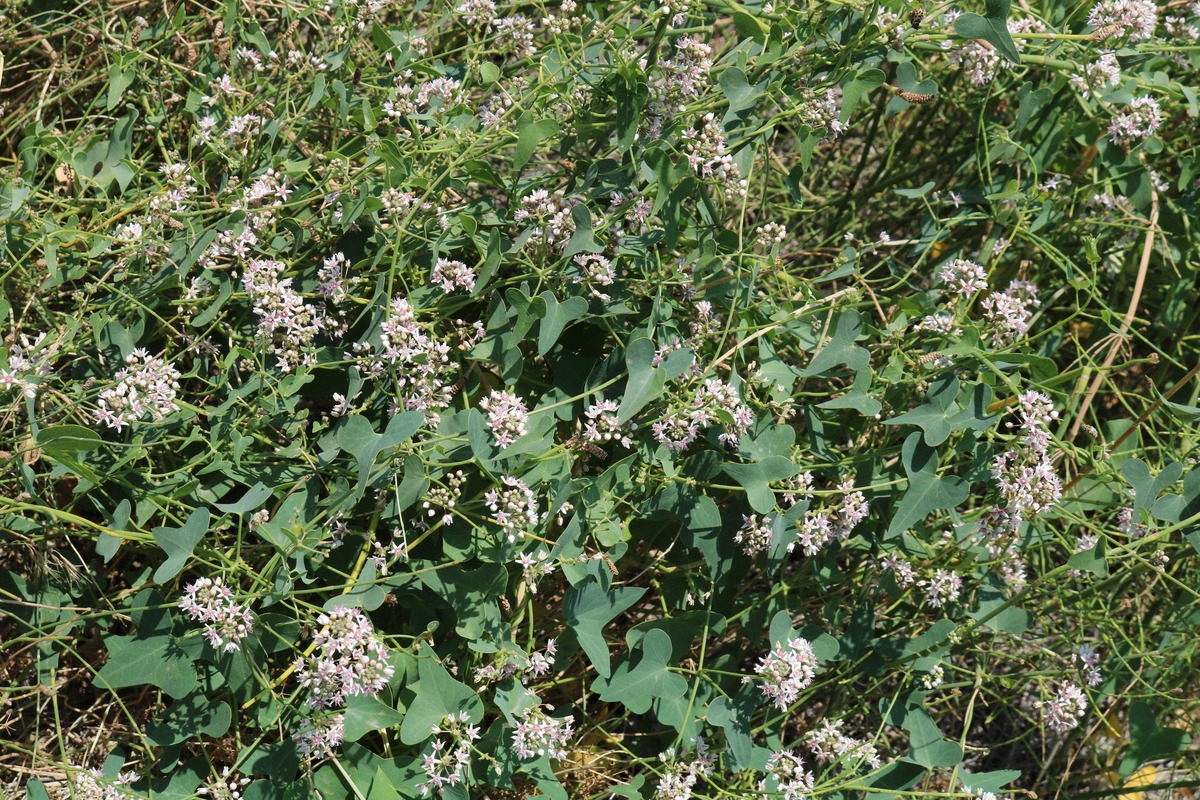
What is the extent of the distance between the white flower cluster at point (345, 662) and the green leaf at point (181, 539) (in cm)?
33

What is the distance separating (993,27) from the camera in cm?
225

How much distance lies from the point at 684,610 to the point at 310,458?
42.1 inches

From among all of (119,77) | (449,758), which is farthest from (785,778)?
(119,77)

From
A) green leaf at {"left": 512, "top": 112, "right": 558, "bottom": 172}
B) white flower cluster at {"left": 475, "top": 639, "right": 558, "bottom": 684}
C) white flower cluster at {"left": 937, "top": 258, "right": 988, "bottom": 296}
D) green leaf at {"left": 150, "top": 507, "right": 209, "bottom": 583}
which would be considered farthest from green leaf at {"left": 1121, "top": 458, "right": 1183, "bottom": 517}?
green leaf at {"left": 150, "top": 507, "right": 209, "bottom": 583}

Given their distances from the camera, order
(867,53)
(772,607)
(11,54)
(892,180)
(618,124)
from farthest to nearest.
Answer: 1. (892,180)
2. (11,54)
3. (772,607)
4. (867,53)
5. (618,124)

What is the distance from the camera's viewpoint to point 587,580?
2.44 metres

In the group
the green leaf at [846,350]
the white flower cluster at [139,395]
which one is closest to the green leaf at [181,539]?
the white flower cluster at [139,395]

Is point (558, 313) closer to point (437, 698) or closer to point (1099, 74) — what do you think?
point (437, 698)

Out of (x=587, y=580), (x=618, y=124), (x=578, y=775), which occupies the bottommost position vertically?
(x=578, y=775)

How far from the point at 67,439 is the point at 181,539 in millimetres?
321

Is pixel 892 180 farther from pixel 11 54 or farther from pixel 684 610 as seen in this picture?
pixel 11 54

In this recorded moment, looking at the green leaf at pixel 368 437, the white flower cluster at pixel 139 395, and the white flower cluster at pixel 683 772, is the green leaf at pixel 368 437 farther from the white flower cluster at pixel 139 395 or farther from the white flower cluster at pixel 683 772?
the white flower cluster at pixel 683 772

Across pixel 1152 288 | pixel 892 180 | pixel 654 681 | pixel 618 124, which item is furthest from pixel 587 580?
pixel 1152 288

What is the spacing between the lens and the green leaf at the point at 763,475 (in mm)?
2301
